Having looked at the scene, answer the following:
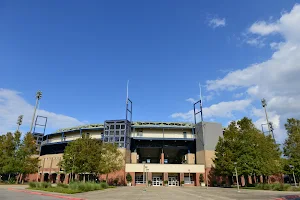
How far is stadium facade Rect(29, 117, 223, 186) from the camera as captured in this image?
191 feet

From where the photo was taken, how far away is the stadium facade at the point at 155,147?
191 feet

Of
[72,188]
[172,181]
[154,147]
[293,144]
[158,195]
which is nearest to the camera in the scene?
[158,195]

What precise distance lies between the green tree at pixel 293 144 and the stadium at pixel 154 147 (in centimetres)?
1889

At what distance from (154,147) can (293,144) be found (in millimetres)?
35702

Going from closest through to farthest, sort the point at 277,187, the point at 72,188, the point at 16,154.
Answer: the point at 72,188
the point at 277,187
the point at 16,154

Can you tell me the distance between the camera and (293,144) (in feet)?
145

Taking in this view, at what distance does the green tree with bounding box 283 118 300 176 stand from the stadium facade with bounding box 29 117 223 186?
1889 centimetres

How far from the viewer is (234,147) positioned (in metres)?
42.9

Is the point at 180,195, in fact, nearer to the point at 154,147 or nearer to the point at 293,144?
the point at 293,144

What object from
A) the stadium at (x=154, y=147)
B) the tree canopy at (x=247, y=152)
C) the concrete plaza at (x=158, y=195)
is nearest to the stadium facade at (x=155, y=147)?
the stadium at (x=154, y=147)

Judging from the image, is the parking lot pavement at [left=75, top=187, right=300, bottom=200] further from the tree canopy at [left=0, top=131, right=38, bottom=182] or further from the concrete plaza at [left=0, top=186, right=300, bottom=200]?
the tree canopy at [left=0, top=131, right=38, bottom=182]

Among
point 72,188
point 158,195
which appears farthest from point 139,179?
point 158,195

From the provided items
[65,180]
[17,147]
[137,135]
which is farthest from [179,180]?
[17,147]

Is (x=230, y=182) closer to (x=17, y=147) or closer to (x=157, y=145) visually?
(x=157, y=145)
